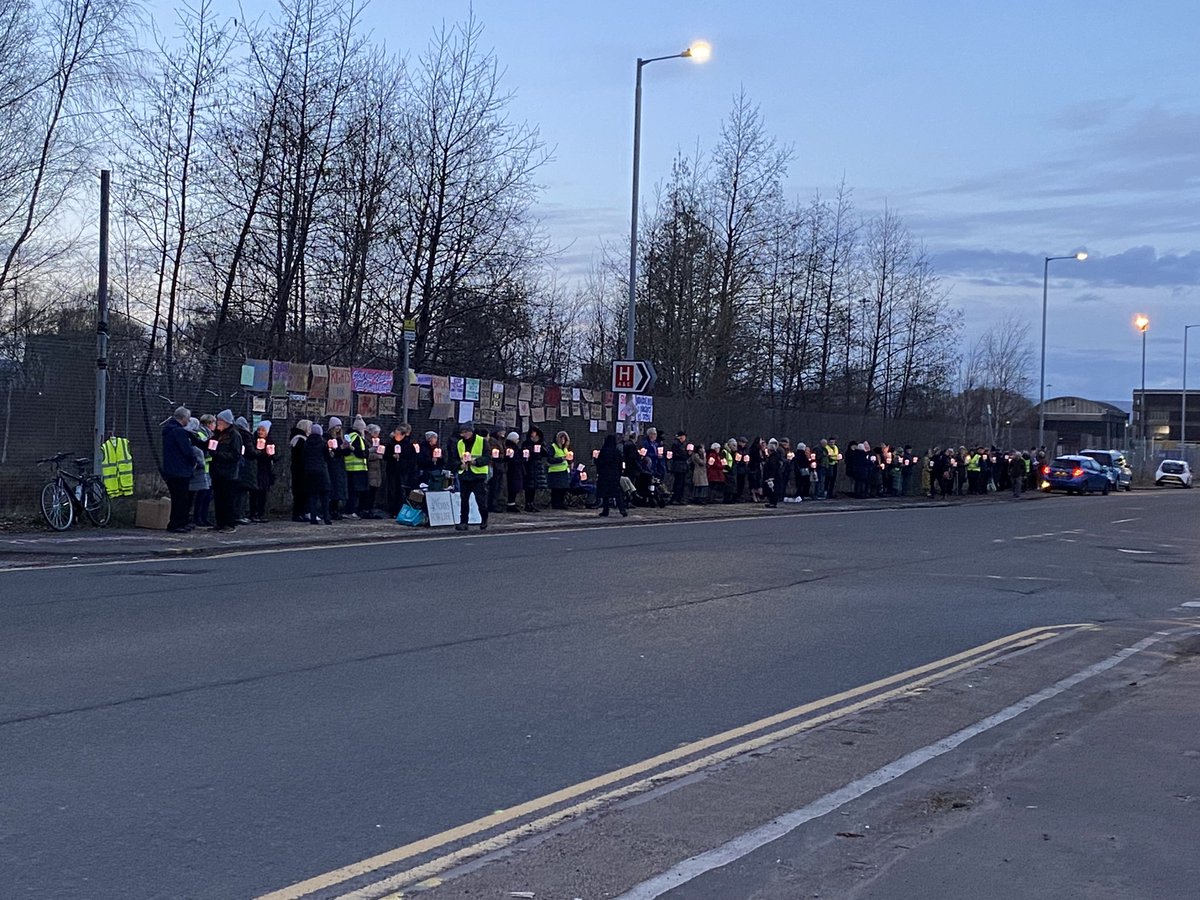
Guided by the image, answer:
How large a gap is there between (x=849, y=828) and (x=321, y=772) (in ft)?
8.38

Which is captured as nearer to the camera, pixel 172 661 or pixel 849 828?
pixel 849 828

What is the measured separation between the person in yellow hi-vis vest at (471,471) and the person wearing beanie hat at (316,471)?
2106 millimetres

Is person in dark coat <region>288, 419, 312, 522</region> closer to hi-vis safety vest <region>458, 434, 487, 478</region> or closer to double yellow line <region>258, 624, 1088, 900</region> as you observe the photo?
hi-vis safety vest <region>458, 434, 487, 478</region>

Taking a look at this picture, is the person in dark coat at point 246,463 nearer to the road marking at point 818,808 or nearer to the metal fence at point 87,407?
the metal fence at point 87,407

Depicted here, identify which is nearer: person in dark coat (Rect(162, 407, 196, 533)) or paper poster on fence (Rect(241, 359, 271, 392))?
person in dark coat (Rect(162, 407, 196, 533))

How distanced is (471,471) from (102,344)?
5799mm

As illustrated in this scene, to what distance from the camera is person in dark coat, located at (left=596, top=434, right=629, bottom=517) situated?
2523 centimetres

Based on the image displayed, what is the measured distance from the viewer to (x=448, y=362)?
30859mm

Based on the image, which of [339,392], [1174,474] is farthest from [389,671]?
A: [1174,474]

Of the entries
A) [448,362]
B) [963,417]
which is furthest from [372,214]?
[963,417]

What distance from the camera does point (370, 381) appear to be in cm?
2428

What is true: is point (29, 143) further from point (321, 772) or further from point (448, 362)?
point (321, 772)

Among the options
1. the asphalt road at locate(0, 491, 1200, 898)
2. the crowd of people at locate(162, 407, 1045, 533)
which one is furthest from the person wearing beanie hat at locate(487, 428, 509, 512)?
the asphalt road at locate(0, 491, 1200, 898)

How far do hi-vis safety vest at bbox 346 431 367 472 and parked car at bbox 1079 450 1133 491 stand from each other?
39.8 meters
